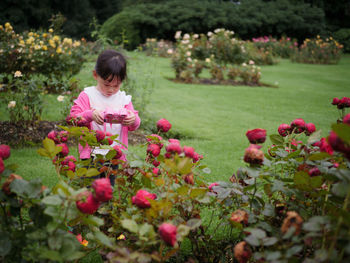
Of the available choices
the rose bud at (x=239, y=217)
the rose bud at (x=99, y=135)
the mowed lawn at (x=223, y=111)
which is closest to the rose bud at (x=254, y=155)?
the rose bud at (x=239, y=217)

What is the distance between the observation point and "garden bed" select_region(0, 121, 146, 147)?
3251 mm

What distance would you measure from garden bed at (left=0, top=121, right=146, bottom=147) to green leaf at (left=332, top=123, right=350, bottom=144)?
298 centimetres

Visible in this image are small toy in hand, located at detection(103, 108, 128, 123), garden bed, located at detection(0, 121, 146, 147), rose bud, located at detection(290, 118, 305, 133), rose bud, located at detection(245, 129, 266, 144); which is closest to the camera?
rose bud, located at detection(245, 129, 266, 144)

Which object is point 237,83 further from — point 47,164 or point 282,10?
point 282,10

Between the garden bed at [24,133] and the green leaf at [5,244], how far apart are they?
2.46 m

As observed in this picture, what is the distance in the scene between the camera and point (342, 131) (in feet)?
2.32

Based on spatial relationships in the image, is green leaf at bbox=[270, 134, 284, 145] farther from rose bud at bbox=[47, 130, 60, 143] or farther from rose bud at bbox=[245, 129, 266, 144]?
rose bud at bbox=[47, 130, 60, 143]

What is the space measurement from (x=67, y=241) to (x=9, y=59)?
474cm

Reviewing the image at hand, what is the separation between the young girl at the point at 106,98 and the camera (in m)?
1.93

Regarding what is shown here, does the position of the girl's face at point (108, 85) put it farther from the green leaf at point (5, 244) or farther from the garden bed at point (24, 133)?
the garden bed at point (24, 133)

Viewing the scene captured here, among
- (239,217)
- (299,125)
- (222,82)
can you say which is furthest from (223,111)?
(239,217)

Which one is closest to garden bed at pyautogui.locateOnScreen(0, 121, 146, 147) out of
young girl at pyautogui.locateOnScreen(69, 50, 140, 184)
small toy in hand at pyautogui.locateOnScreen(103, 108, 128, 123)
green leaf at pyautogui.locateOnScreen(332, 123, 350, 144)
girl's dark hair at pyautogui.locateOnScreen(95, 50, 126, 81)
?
young girl at pyautogui.locateOnScreen(69, 50, 140, 184)

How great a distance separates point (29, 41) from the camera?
4.72 meters

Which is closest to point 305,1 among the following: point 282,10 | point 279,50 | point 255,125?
point 282,10
